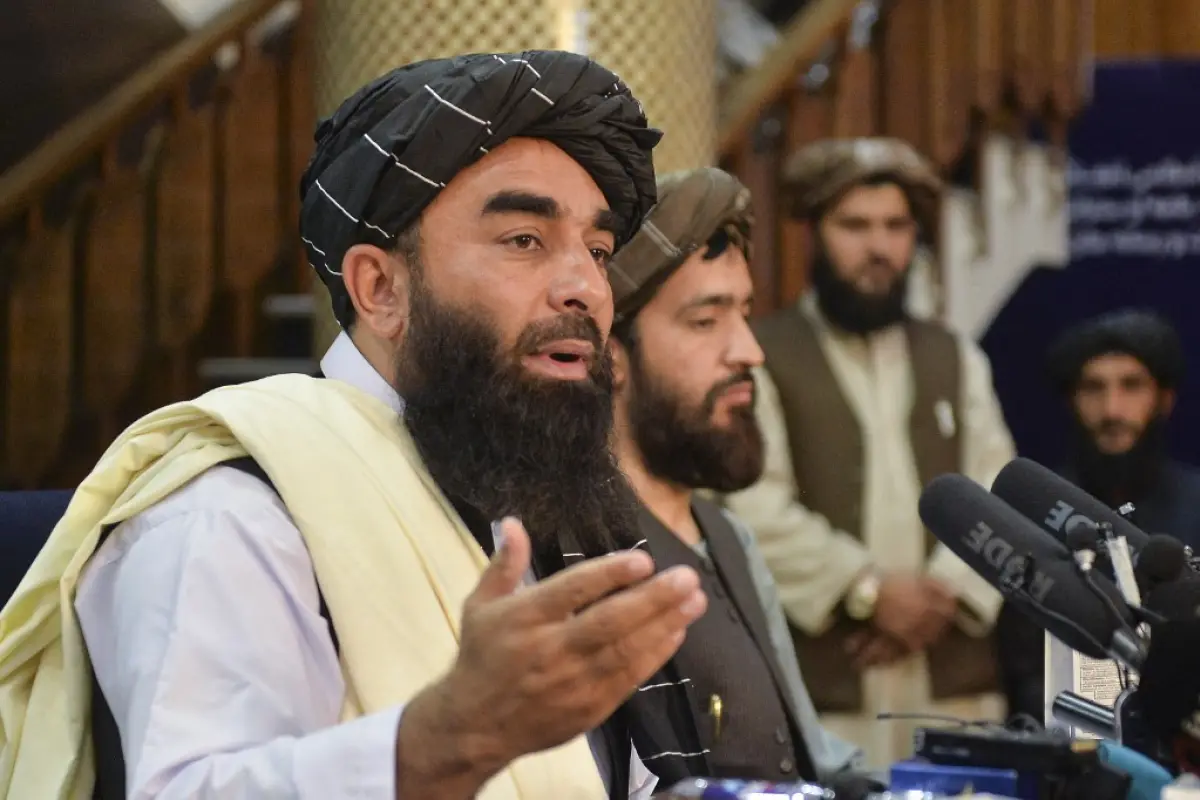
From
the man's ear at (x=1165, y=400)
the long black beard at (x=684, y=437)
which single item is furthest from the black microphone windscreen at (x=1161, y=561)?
the man's ear at (x=1165, y=400)

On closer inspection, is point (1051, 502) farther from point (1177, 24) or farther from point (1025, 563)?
point (1177, 24)

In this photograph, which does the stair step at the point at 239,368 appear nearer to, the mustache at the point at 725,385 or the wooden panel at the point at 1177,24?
the mustache at the point at 725,385

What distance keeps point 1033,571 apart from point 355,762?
0.61m

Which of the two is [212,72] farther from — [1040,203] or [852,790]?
[852,790]

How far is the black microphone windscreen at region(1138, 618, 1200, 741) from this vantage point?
1354 millimetres

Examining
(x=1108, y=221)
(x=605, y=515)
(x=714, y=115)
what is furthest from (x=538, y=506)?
(x=1108, y=221)

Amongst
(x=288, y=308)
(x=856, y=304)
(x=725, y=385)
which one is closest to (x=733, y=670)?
(x=725, y=385)

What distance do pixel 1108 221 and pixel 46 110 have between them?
10.8ft

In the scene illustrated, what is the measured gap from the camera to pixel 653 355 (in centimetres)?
296

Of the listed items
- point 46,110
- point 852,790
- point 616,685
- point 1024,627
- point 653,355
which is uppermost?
point 46,110

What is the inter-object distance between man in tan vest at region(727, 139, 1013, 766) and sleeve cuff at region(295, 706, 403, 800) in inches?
96.3

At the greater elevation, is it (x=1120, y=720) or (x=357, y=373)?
(x=357, y=373)

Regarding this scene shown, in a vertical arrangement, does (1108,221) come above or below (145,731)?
above

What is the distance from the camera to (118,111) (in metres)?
5.06
